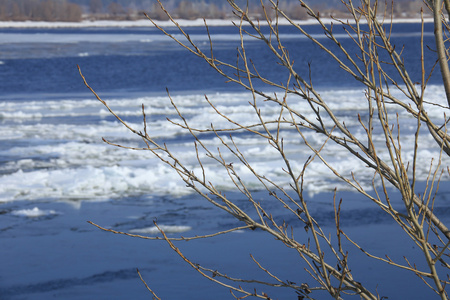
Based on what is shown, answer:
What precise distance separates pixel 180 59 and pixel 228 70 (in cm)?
1024

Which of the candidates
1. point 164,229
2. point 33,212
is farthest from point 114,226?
point 33,212

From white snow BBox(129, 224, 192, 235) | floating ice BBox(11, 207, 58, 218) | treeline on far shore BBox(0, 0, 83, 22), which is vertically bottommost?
treeline on far shore BBox(0, 0, 83, 22)

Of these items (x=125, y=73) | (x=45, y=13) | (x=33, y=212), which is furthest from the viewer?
(x=45, y=13)

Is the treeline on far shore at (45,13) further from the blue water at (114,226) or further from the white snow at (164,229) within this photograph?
the white snow at (164,229)

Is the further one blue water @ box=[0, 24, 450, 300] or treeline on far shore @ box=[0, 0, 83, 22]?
treeline on far shore @ box=[0, 0, 83, 22]

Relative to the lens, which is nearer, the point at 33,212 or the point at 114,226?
the point at 114,226

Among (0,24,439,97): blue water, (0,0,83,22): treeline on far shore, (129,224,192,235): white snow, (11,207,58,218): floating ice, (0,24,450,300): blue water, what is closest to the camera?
(0,24,450,300): blue water

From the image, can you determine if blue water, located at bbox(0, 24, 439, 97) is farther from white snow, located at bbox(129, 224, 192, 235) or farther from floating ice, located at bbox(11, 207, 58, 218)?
white snow, located at bbox(129, 224, 192, 235)

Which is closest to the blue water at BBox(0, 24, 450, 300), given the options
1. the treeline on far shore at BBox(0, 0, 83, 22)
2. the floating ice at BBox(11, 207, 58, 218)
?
the floating ice at BBox(11, 207, 58, 218)

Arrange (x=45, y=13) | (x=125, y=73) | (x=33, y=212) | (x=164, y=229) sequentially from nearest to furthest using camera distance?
(x=164, y=229)
(x=33, y=212)
(x=125, y=73)
(x=45, y=13)

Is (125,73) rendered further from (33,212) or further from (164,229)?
(164,229)

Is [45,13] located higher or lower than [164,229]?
lower

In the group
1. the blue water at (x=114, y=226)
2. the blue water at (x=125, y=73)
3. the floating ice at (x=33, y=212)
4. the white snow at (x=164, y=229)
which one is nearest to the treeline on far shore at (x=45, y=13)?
the blue water at (x=125, y=73)

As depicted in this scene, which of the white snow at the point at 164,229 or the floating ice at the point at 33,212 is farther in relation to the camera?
the floating ice at the point at 33,212
